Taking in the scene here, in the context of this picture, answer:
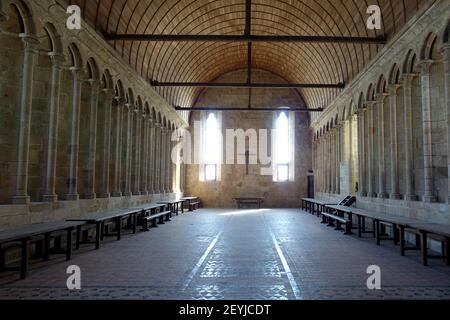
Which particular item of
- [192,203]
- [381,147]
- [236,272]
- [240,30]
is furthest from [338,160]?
[236,272]

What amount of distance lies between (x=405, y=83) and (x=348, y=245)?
18.2 feet

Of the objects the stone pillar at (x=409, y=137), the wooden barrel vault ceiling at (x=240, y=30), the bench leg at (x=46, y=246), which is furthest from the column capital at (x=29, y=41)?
the stone pillar at (x=409, y=137)

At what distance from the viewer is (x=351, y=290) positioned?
6.06 meters

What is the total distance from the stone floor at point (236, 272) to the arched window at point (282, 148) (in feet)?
60.8

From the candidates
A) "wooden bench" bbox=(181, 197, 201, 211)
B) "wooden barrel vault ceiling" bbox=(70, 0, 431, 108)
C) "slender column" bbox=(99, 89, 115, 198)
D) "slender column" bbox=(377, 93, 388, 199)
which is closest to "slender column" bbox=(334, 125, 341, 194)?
"wooden barrel vault ceiling" bbox=(70, 0, 431, 108)

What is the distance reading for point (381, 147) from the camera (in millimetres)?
14859

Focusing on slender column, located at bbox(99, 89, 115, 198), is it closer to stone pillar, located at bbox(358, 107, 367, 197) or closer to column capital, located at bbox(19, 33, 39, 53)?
column capital, located at bbox(19, 33, 39, 53)

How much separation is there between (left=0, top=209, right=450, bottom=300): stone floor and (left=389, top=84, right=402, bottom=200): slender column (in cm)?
255

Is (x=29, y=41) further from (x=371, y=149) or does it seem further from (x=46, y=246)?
(x=371, y=149)

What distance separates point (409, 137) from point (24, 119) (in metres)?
11.0

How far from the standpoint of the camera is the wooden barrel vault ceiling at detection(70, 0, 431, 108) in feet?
46.9

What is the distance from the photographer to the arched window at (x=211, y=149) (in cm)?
3044

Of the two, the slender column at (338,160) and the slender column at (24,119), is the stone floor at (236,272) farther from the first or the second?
the slender column at (338,160)

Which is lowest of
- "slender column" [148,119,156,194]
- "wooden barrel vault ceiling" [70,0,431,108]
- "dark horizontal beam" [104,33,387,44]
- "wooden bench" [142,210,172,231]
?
"wooden bench" [142,210,172,231]
